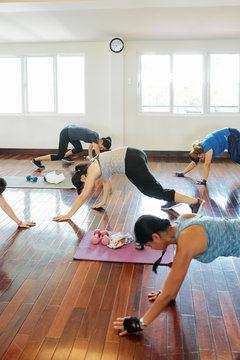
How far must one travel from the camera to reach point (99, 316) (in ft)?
8.11

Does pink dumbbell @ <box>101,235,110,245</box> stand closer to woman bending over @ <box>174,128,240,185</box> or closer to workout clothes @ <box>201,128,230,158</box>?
woman bending over @ <box>174,128,240,185</box>

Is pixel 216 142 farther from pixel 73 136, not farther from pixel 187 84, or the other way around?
pixel 187 84

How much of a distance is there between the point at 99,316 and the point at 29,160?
5.73m

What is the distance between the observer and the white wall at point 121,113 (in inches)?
316

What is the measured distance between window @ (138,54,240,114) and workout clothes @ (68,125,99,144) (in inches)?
74.6

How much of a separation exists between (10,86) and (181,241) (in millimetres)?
7426

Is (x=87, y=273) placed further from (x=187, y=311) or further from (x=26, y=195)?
(x=26, y=195)

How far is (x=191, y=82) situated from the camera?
822 cm

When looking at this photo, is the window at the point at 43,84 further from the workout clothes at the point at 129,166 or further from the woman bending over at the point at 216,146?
the workout clothes at the point at 129,166

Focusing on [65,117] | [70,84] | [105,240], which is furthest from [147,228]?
[70,84]

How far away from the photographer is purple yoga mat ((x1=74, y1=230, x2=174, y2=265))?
323cm

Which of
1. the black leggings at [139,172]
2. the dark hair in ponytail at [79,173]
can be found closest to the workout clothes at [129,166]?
the black leggings at [139,172]

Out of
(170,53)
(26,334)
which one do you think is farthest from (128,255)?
(170,53)

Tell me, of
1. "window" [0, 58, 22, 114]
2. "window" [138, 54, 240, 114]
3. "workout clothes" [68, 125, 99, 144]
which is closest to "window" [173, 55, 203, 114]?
"window" [138, 54, 240, 114]
